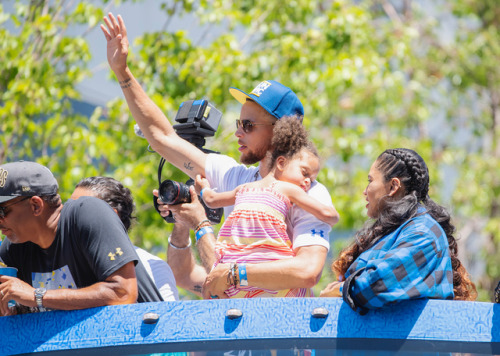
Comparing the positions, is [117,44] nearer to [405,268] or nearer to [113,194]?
[113,194]

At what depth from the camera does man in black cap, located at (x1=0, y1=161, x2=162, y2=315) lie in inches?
97.7

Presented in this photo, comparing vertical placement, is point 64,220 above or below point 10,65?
below

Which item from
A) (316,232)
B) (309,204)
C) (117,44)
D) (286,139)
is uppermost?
(117,44)

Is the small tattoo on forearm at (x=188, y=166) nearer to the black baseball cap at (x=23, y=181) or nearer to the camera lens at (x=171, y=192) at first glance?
the camera lens at (x=171, y=192)

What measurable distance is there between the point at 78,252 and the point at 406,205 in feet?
3.80

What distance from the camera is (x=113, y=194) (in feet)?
11.6

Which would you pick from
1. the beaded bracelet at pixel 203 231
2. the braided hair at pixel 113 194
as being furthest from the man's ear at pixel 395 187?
the braided hair at pixel 113 194

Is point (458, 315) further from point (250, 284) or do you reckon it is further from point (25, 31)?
point (25, 31)

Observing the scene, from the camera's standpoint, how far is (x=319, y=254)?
2.97 m

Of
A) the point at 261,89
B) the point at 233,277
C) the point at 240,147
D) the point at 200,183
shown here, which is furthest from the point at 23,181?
the point at 261,89

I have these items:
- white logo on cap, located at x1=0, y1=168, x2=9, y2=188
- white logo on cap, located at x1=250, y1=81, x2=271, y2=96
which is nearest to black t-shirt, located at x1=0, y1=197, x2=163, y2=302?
white logo on cap, located at x1=0, y1=168, x2=9, y2=188

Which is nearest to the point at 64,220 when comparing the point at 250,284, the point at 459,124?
the point at 250,284

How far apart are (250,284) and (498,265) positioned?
8.78 metres

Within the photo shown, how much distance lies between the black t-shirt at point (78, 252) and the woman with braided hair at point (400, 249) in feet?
2.58
